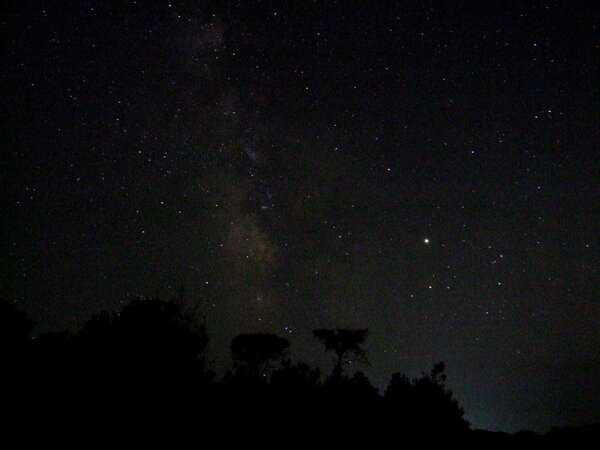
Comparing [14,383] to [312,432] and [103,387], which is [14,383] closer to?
[103,387]

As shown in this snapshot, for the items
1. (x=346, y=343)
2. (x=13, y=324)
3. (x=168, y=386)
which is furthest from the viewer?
(x=346, y=343)

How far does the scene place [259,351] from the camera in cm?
3002

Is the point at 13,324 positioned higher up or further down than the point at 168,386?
higher up

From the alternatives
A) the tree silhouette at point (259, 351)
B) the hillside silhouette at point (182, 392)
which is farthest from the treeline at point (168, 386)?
the tree silhouette at point (259, 351)

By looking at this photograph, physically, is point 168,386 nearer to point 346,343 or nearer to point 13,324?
point 13,324

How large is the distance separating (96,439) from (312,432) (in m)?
7.10

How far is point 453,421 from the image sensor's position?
16.1 m

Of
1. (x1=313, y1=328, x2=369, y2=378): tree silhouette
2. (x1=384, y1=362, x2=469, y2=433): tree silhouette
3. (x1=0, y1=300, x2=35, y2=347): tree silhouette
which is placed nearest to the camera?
(x1=0, y1=300, x2=35, y2=347): tree silhouette

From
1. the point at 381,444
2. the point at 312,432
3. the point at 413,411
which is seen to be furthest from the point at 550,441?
the point at 312,432

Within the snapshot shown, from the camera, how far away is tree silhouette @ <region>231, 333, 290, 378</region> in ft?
98.6

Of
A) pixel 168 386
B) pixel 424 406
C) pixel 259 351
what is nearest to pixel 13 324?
pixel 168 386

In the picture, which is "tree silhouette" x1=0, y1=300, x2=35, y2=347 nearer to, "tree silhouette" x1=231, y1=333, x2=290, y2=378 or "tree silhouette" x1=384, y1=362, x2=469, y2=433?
"tree silhouette" x1=384, y1=362, x2=469, y2=433

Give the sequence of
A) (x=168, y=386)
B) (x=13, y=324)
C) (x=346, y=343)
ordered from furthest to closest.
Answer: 1. (x=346, y=343)
2. (x=13, y=324)
3. (x=168, y=386)

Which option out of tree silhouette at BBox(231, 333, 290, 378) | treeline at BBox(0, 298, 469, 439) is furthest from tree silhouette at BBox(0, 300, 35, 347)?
tree silhouette at BBox(231, 333, 290, 378)
